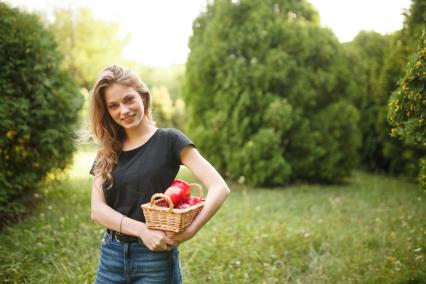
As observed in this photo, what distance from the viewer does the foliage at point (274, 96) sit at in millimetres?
8781

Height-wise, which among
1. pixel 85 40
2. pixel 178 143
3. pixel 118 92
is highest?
pixel 85 40

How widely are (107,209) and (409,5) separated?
945 centimetres

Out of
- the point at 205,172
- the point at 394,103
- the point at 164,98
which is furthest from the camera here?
the point at 164,98

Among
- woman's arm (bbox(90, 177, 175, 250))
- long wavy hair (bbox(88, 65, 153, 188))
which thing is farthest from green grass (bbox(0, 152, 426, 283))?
woman's arm (bbox(90, 177, 175, 250))

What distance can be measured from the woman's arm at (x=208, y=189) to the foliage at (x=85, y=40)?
25.4 metres

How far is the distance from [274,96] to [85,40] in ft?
70.3

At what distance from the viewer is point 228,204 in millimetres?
7059

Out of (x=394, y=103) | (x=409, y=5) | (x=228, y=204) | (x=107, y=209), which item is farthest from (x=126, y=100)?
(x=409, y=5)

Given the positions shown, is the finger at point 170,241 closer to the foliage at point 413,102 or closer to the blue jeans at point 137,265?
the blue jeans at point 137,265

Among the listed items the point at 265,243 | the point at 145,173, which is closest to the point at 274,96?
the point at 265,243

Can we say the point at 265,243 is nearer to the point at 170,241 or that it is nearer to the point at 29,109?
the point at 170,241

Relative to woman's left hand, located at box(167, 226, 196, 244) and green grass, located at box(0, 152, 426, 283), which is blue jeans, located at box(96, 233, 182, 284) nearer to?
woman's left hand, located at box(167, 226, 196, 244)

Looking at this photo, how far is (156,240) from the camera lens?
6.32 feet

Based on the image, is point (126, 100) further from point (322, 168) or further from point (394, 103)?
point (322, 168)
